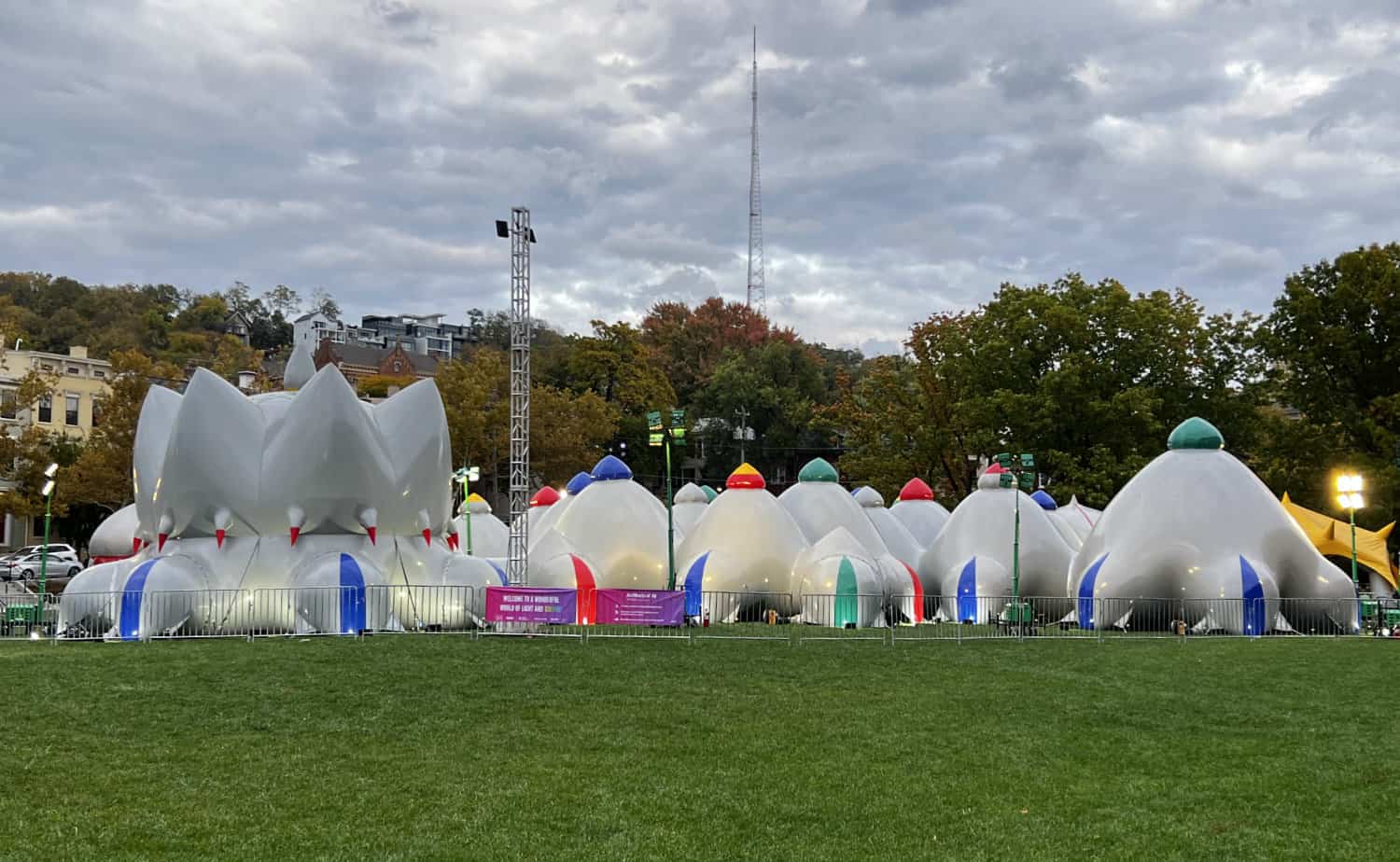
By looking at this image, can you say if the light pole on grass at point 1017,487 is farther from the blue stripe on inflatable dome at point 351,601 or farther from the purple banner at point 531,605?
the blue stripe on inflatable dome at point 351,601

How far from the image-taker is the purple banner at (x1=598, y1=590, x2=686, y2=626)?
21688 mm

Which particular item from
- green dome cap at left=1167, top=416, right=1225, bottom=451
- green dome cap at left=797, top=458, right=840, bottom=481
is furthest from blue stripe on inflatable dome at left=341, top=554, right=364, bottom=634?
green dome cap at left=1167, top=416, right=1225, bottom=451

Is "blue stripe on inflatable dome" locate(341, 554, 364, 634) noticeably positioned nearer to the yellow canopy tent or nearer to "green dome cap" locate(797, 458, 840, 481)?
"green dome cap" locate(797, 458, 840, 481)

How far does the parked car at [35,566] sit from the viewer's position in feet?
141

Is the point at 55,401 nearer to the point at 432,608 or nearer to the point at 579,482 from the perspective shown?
the point at 579,482

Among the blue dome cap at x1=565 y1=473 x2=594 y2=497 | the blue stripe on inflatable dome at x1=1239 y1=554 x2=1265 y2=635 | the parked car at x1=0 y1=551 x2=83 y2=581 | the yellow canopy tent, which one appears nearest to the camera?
the blue stripe on inflatable dome at x1=1239 y1=554 x2=1265 y2=635

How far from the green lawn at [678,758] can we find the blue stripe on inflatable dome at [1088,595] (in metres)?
8.96

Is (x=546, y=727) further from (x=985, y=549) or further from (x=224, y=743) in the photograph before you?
(x=985, y=549)

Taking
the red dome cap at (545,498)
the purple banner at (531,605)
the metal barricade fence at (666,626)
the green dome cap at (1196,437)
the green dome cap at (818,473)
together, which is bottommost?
the metal barricade fence at (666,626)

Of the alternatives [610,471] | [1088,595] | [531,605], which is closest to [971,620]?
[1088,595]

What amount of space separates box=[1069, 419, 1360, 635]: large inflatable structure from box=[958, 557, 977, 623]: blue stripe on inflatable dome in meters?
3.68

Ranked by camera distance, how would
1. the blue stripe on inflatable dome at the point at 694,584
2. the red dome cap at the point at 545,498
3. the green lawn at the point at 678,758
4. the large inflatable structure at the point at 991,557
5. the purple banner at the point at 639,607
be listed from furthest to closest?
the red dome cap at the point at 545,498 < the large inflatable structure at the point at 991,557 < the blue stripe on inflatable dome at the point at 694,584 < the purple banner at the point at 639,607 < the green lawn at the point at 678,758

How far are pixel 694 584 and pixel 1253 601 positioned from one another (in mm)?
12591

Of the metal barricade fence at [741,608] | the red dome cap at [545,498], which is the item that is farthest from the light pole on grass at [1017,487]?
the red dome cap at [545,498]
